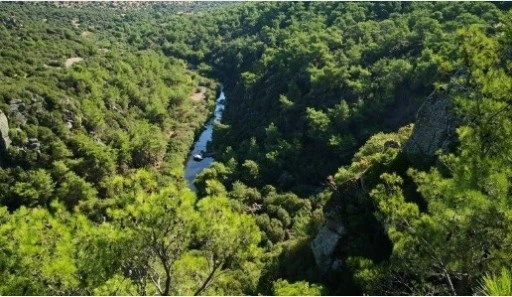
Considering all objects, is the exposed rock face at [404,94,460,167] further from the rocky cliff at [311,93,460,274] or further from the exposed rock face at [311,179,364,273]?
the exposed rock face at [311,179,364,273]

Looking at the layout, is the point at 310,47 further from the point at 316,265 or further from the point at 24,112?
the point at 316,265

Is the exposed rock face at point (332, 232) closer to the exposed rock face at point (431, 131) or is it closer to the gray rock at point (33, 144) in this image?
the exposed rock face at point (431, 131)

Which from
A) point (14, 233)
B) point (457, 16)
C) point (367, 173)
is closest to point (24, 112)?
point (367, 173)

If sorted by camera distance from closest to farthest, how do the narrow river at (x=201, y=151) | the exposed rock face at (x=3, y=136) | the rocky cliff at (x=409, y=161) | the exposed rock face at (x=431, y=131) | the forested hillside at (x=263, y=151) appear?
the forested hillside at (x=263, y=151) < the exposed rock face at (x=431, y=131) < the rocky cliff at (x=409, y=161) < the exposed rock face at (x=3, y=136) < the narrow river at (x=201, y=151)

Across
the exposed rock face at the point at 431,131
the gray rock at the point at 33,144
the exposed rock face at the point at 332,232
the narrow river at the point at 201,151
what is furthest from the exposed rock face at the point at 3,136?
the exposed rock face at the point at 431,131

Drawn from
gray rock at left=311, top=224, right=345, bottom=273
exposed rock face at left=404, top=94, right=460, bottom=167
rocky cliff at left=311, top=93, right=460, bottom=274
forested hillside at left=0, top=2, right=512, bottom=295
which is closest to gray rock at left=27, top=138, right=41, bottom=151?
forested hillside at left=0, top=2, right=512, bottom=295

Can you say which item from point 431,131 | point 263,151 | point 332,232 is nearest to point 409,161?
point 431,131
